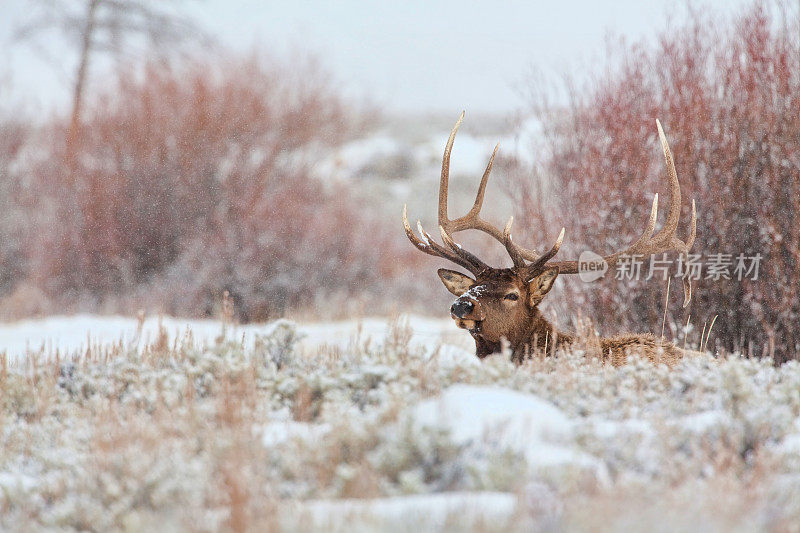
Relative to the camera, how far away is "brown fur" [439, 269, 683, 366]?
15.7 ft

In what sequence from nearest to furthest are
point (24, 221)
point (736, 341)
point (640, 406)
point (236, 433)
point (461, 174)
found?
point (236, 433) → point (640, 406) → point (736, 341) → point (24, 221) → point (461, 174)

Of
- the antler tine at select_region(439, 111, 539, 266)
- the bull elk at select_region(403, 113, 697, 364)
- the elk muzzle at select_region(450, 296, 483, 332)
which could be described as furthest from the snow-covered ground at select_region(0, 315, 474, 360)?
the elk muzzle at select_region(450, 296, 483, 332)

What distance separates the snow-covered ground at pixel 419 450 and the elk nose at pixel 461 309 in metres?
0.27

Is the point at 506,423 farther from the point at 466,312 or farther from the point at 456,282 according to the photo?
the point at 456,282

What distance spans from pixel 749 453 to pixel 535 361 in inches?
53.0

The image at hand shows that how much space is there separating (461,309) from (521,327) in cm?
51

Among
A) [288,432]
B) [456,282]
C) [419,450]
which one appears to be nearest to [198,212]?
[456,282]

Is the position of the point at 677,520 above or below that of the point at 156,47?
below

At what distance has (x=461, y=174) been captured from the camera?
30.0 meters

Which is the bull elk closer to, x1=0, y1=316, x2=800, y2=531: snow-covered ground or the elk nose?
the elk nose

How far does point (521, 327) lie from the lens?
4.96 meters

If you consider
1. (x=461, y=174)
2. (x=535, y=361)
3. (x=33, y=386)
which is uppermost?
(x=461, y=174)

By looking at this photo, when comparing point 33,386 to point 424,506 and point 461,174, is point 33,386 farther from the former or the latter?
point 461,174

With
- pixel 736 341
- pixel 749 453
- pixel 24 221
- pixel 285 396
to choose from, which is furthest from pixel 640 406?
pixel 24 221
